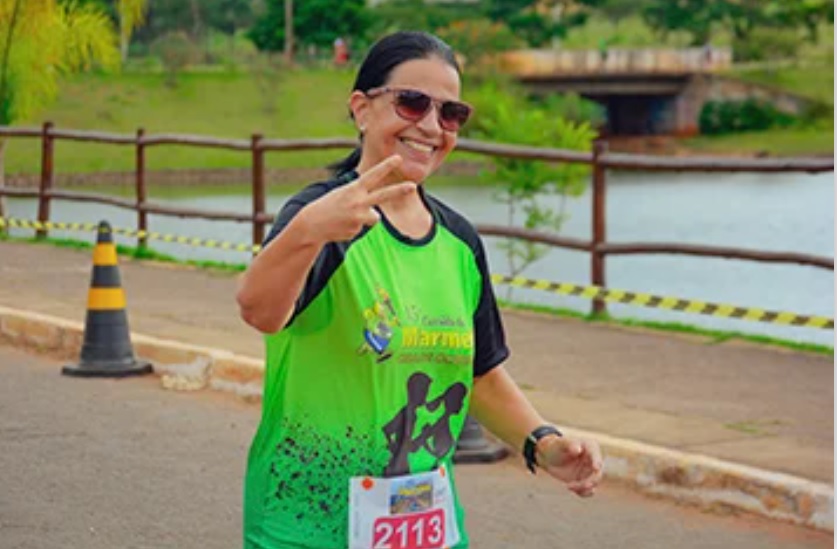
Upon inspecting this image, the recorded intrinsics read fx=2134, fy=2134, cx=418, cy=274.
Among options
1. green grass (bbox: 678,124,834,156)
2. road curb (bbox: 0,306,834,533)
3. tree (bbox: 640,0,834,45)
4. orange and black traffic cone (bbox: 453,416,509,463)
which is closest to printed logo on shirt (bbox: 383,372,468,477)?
road curb (bbox: 0,306,834,533)

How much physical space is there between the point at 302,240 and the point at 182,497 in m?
4.52

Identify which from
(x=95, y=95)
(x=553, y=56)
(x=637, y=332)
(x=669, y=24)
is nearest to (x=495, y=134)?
(x=637, y=332)

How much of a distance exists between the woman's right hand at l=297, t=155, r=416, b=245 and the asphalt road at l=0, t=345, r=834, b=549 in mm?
3778

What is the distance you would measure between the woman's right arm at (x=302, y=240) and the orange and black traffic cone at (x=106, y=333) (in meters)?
7.27

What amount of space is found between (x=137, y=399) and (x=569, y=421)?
90.3 inches

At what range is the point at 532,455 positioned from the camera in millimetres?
4164

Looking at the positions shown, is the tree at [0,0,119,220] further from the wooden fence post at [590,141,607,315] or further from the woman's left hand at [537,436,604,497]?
the woman's left hand at [537,436,604,497]

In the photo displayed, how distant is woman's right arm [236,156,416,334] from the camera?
138 inches

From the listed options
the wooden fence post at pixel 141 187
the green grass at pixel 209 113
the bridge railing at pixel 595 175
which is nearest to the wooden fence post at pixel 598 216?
the bridge railing at pixel 595 175

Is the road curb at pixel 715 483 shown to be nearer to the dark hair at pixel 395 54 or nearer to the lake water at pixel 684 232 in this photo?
the dark hair at pixel 395 54

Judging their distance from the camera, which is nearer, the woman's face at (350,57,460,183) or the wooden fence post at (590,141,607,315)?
the woman's face at (350,57,460,183)

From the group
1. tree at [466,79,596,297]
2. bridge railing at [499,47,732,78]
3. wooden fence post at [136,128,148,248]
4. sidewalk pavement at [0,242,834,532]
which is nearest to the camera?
sidewalk pavement at [0,242,834,532]

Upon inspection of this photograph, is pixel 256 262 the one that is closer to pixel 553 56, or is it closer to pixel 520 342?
pixel 520 342

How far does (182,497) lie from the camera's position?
26.1 feet
